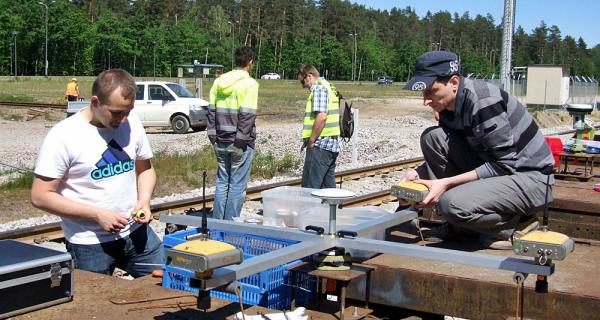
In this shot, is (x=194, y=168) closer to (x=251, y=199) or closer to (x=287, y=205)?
(x=251, y=199)

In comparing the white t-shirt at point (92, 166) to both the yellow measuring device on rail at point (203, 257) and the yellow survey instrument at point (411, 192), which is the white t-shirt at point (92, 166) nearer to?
the yellow measuring device on rail at point (203, 257)

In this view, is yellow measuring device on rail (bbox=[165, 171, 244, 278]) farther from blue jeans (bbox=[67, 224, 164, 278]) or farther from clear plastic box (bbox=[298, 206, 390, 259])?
clear plastic box (bbox=[298, 206, 390, 259])

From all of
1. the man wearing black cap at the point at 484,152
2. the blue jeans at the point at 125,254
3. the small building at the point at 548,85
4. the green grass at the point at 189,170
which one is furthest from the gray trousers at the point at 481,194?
the small building at the point at 548,85

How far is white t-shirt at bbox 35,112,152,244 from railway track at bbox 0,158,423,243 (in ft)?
12.5

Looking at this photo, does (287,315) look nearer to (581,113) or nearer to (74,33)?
(581,113)

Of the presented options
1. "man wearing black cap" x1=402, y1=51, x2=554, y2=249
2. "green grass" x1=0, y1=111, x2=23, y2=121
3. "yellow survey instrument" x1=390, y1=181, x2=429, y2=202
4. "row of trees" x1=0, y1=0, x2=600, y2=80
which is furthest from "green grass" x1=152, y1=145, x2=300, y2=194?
"row of trees" x1=0, y1=0, x2=600, y2=80

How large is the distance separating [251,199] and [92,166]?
690 cm

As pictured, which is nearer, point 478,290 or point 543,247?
point 543,247

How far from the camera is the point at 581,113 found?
1005cm

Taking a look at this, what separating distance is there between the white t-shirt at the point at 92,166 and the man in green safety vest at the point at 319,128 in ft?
16.3

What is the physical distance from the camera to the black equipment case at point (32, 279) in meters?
3.23

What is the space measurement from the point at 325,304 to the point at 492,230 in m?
1.33

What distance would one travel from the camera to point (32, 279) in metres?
3.30

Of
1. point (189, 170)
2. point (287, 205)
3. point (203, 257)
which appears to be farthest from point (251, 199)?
point (203, 257)
